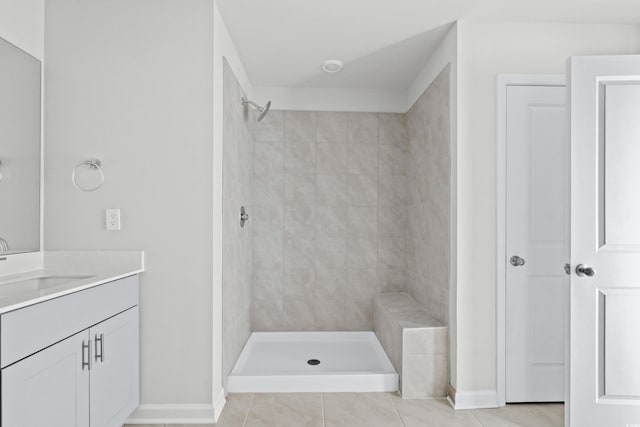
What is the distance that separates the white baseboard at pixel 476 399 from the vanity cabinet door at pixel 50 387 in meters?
2.01

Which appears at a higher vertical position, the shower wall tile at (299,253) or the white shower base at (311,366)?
the shower wall tile at (299,253)

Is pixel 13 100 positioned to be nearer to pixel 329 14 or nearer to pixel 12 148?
pixel 12 148

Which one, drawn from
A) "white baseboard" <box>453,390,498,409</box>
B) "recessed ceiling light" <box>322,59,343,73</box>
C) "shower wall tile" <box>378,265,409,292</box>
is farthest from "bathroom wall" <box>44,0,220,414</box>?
"shower wall tile" <box>378,265,409,292</box>

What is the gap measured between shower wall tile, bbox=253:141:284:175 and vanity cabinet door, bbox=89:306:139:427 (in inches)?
77.8

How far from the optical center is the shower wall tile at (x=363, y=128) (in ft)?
13.2

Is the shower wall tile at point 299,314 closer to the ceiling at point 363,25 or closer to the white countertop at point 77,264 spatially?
the white countertop at point 77,264

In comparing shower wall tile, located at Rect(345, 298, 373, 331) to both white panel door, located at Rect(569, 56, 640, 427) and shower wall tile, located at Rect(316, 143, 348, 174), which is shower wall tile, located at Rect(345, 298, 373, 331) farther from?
white panel door, located at Rect(569, 56, 640, 427)

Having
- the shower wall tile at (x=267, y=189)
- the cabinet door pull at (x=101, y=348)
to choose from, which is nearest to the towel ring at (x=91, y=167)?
the cabinet door pull at (x=101, y=348)

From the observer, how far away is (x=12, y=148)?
2.11 metres

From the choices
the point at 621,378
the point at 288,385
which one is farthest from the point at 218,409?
the point at 621,378

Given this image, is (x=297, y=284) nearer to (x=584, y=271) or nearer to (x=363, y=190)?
(x=363, y=190)

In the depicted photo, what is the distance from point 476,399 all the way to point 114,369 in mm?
2040

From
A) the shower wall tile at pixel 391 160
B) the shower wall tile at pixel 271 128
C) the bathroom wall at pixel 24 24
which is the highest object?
the bathroom wall at pixel 24 24

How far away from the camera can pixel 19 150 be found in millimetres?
Answer: 2162
